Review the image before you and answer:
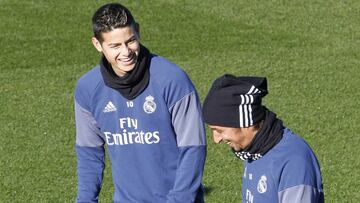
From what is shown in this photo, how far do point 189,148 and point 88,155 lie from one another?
31.6 inches

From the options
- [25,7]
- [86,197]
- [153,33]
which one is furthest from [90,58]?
[86,197]

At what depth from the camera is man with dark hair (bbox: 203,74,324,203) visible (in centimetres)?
497

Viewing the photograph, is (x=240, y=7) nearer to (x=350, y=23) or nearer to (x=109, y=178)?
(x=350, y=23)

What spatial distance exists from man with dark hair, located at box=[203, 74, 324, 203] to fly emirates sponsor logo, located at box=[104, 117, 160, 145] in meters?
1.07

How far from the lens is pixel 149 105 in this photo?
20.6 feet

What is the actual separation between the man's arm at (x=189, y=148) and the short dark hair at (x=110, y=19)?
587mm

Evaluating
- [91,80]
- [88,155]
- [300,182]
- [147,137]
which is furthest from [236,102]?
[88,155]

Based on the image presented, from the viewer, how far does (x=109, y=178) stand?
408 inches

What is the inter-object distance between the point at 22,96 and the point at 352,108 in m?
4.08

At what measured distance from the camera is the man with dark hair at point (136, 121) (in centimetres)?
615

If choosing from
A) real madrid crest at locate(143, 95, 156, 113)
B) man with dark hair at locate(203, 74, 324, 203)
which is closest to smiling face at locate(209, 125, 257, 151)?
man with dark hair at locate(203, 74, 324, 203)

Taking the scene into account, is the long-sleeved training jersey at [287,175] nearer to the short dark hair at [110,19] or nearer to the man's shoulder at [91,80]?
the short dark hair at [110,19]

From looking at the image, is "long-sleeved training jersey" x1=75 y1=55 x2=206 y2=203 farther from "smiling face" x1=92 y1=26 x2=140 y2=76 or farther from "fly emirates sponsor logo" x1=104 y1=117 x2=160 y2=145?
"smiling face" x1=92 y1=26 x2=140 y2=76

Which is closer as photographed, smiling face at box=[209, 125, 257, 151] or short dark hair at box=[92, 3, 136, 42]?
smiling face at box=[209, 125, 257, 151]
